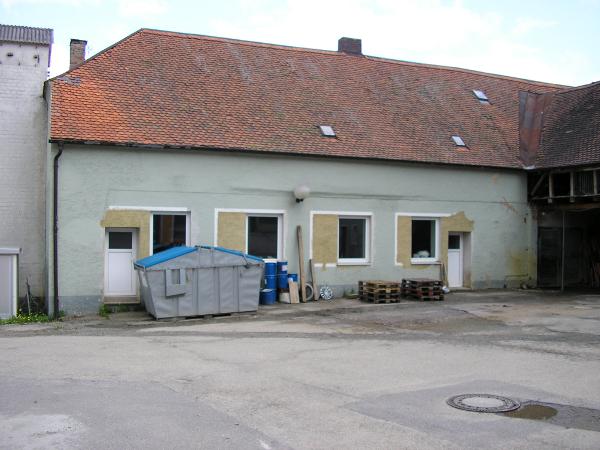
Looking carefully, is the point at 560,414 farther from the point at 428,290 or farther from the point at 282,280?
the point at 428,290

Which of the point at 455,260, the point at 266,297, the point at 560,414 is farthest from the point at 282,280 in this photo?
the point at 560,414

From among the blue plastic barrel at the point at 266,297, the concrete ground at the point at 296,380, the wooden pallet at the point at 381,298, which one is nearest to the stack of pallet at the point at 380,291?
the wooden pallet at the point at 381,298

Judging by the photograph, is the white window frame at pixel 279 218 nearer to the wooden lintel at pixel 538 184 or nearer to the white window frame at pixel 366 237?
the white window frame at pixel 366 237

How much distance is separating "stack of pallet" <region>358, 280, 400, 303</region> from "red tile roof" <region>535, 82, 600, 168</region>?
7.24m

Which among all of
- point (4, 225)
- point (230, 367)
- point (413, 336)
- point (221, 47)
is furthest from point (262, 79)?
point (230, 367)

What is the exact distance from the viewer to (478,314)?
1608 centimetres

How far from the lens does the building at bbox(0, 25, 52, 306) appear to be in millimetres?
17688

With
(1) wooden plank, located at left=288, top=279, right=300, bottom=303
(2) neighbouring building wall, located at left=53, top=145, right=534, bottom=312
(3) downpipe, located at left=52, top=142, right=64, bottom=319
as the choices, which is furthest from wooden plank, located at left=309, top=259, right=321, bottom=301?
(3) downpipe, located at left=52, top=142, right=64, bottom=319

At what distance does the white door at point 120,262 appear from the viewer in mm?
16750

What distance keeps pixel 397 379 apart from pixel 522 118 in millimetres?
17890

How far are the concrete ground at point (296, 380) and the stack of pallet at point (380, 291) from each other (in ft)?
7.00

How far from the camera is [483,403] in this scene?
25.3 feet

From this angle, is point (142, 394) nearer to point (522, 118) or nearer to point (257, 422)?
point (257, 422)

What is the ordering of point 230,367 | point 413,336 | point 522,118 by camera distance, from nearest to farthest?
point 230,367
point 413,336
point 522,118
